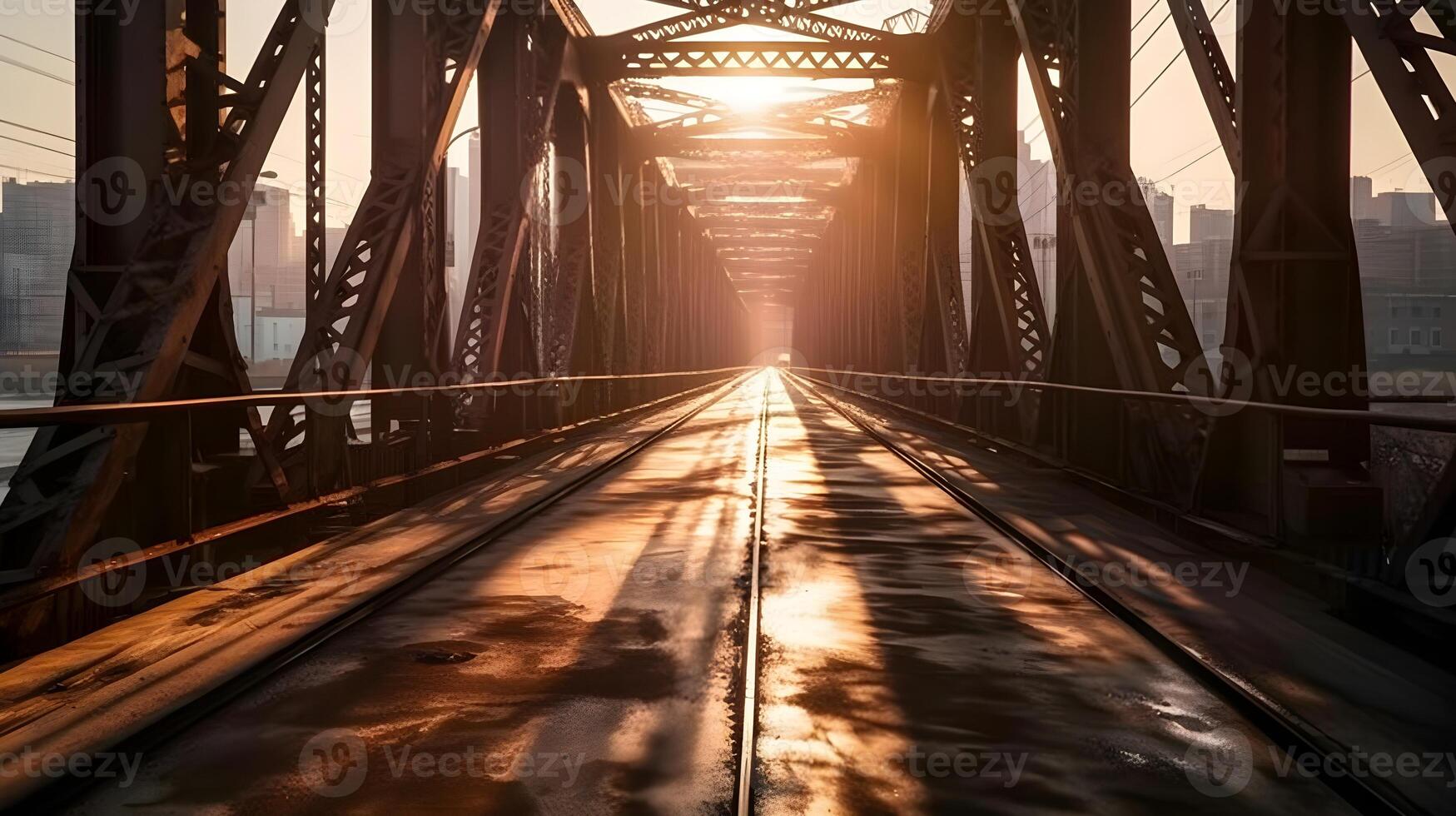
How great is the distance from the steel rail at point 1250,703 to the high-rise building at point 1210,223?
9800 centimetres

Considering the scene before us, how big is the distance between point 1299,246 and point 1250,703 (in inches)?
177

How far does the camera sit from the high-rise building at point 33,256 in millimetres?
104000

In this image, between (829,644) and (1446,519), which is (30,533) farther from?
(1446,519)

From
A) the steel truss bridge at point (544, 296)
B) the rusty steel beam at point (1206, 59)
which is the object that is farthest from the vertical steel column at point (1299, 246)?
the rusty steel beam at point (1206, 59)

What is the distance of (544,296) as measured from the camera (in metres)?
24.9

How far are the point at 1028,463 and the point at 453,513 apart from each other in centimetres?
742

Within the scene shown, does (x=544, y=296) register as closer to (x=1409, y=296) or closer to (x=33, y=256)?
(x=1409, y=296)

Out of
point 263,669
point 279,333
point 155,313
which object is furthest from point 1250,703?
point 279,333

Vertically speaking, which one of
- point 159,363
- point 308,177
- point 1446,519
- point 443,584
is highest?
point 308,177

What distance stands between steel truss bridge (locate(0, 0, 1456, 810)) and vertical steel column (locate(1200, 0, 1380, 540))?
0.02 meters

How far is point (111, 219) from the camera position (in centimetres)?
806

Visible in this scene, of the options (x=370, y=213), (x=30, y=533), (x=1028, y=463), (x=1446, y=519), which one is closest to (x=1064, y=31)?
(x=1028, y=463)

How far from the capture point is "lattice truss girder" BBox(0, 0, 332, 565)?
21.0 feet

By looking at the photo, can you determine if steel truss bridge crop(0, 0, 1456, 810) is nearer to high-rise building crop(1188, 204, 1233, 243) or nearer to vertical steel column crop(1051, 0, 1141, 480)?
vertical steel column crop(1051, 0, 1141, 480)
